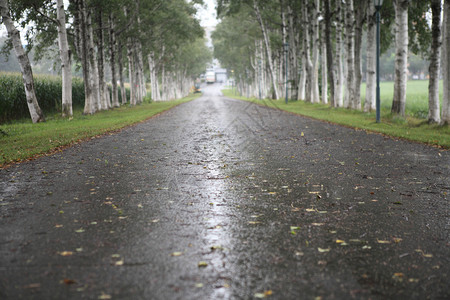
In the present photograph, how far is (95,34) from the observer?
35281mm

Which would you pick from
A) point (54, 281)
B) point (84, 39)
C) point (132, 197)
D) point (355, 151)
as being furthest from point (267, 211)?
point (84, 39)

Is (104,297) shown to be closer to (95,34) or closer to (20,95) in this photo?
(20,95)

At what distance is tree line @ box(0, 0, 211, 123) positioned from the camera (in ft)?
66.0

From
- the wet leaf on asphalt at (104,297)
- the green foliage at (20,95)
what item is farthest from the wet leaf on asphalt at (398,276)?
the green foliage at (20,95)

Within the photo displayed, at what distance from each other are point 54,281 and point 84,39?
23.0m

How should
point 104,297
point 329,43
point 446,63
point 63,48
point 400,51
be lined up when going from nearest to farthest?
point 104,297 → point 446,63 → point 400,51 → point 63,48 → point 329,43

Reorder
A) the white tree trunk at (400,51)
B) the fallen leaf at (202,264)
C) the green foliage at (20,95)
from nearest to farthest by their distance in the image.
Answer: the fallen leaf at (202,264), the white tree trunk at (400,51), the green foliage at (20,95)

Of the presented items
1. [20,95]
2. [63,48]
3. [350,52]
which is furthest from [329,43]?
[20,95]

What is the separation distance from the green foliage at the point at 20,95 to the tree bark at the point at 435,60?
19986mm

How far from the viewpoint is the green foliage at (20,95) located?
22295 mm

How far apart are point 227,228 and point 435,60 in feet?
42.7

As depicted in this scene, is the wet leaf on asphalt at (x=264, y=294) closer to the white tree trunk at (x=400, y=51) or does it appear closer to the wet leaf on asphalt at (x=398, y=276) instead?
the wet leaf on asphalt at (x=398, y=276)

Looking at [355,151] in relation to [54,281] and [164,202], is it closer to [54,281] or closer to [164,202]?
[164,202]

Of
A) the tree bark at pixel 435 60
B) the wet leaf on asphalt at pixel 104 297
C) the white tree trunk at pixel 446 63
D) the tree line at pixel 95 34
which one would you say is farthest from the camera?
the tree line at pixel 95 34
